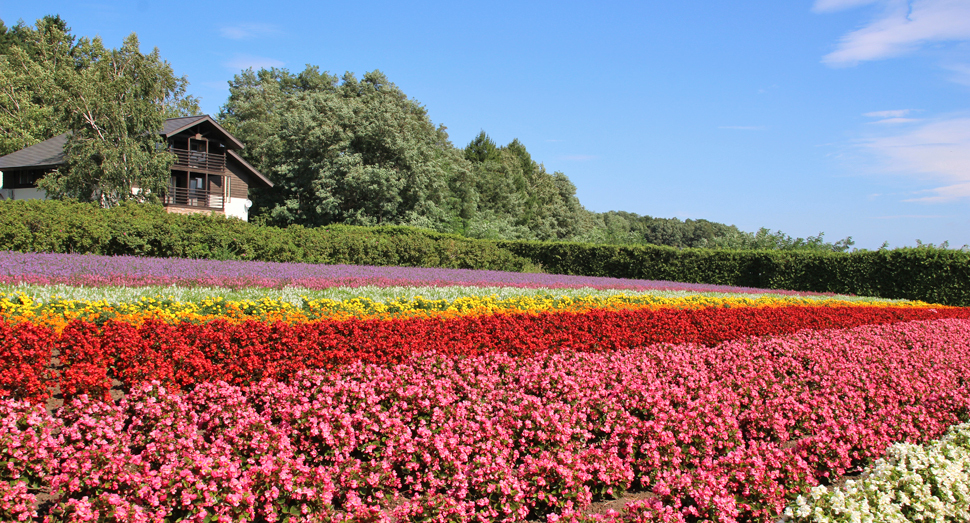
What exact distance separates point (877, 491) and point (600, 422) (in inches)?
74.0

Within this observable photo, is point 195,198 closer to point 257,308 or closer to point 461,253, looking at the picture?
point 461,253

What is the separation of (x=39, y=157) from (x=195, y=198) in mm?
7811

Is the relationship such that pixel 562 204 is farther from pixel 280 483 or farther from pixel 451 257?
pixel 280 483

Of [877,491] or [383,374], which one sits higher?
[383,374]

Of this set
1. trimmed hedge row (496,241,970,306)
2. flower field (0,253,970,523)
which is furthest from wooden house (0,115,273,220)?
flower field (0,253,970,523)

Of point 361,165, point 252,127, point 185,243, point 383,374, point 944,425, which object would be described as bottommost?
point 944,425

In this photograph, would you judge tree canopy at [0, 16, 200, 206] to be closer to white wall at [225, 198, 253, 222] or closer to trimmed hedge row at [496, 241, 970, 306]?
white wall at [225, 198, 253, 222]

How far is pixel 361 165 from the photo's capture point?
105ft

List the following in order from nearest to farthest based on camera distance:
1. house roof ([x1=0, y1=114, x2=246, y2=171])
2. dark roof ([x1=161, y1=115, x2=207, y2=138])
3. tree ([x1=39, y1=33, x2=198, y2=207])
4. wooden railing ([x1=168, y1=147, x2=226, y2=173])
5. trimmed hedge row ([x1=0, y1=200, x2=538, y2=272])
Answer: trimmed hedge row ([x1=0, y1=200, x2=538, y2=272]) → tree ([x1=39, y1=33, x2=198, y2=207]) → house roof ([x1=0, y1=114, x2=246, y2=171]) → dark roof ([x1=161, y1=115, x2=207, y2=138]) → wooden railing ([x1=168, y1=147, x2=226, y2=173])

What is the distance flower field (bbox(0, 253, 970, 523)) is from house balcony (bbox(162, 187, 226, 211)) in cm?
2908

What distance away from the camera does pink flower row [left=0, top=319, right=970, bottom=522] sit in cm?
328

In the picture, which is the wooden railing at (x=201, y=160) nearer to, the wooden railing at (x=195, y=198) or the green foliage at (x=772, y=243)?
the wooden railing at (x=195, y=198)

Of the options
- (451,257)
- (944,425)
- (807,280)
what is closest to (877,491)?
(944,425)

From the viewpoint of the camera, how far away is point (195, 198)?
117ft
